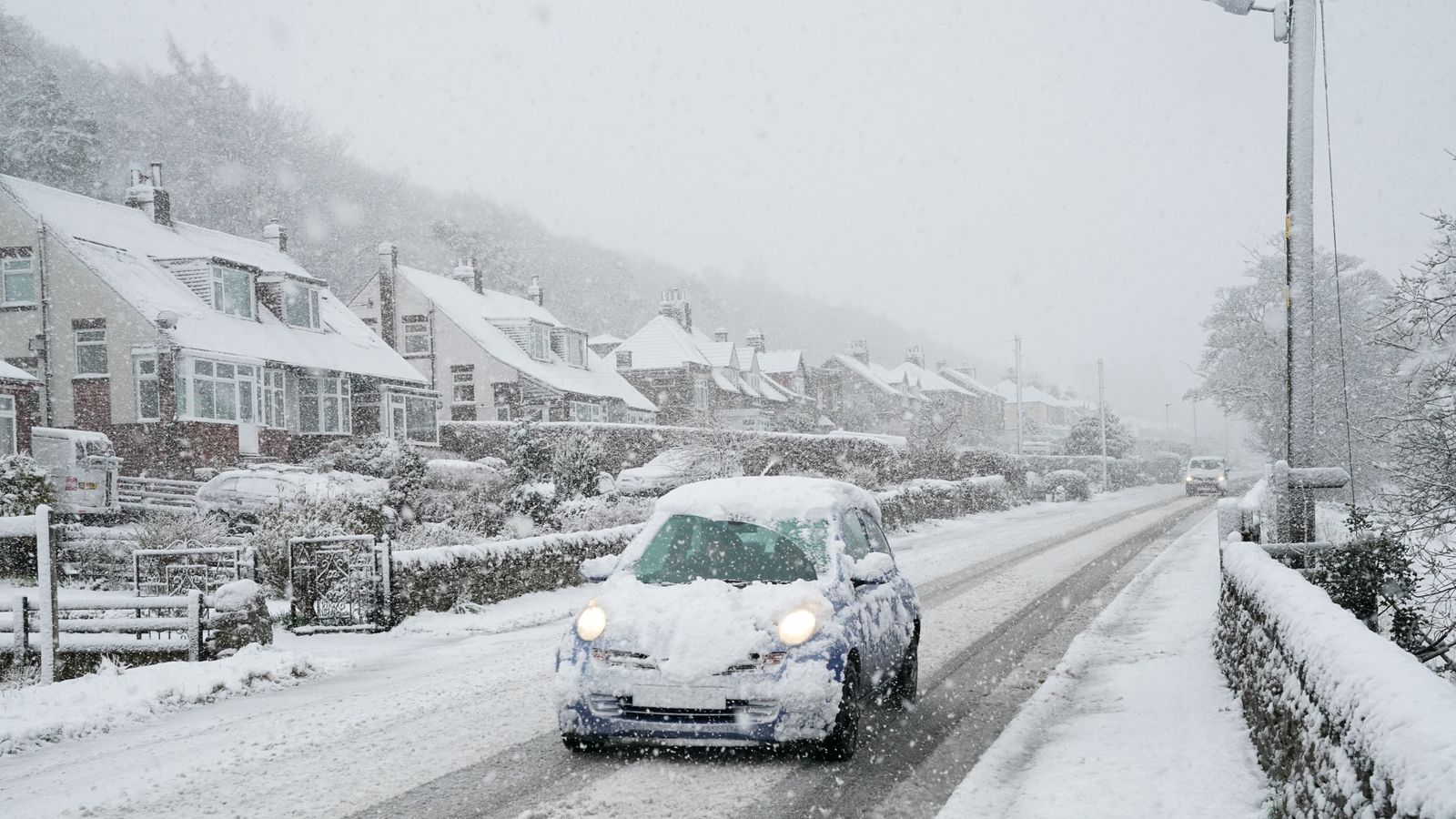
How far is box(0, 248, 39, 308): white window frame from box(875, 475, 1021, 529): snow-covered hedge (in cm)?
2554

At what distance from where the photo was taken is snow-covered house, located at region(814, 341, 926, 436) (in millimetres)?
82750

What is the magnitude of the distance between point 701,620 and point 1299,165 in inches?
289

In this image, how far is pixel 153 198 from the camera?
36719 mm

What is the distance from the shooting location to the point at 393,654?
457 inches

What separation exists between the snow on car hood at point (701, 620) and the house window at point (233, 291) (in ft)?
104

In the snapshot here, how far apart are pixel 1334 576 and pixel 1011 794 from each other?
14.6 feet

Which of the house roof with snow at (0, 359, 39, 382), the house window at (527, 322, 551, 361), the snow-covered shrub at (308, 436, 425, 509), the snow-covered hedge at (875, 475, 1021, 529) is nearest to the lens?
the snow-covered shrub at (308, 436, 425, 509)

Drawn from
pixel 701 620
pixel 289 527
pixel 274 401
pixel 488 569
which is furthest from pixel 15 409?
→ pixel 701 620

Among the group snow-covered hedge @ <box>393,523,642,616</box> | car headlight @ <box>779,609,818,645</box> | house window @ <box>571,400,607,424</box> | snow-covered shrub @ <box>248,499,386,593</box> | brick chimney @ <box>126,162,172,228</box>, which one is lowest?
snow-covered hedge @ <box>393,523,642,616</box>

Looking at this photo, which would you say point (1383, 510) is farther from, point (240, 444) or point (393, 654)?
point (240, 444)

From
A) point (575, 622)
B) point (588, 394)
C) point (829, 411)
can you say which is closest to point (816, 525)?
point (575, 622)

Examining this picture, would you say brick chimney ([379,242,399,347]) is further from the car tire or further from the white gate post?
the car tire

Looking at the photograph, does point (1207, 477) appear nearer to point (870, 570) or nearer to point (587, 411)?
point (587, 411)

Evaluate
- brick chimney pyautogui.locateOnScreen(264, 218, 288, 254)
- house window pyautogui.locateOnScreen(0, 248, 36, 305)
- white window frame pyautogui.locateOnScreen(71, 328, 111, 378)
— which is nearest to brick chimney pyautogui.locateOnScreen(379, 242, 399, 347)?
brick chimney pyautogui.locateOnScreen(264, 218, 288, 254)
